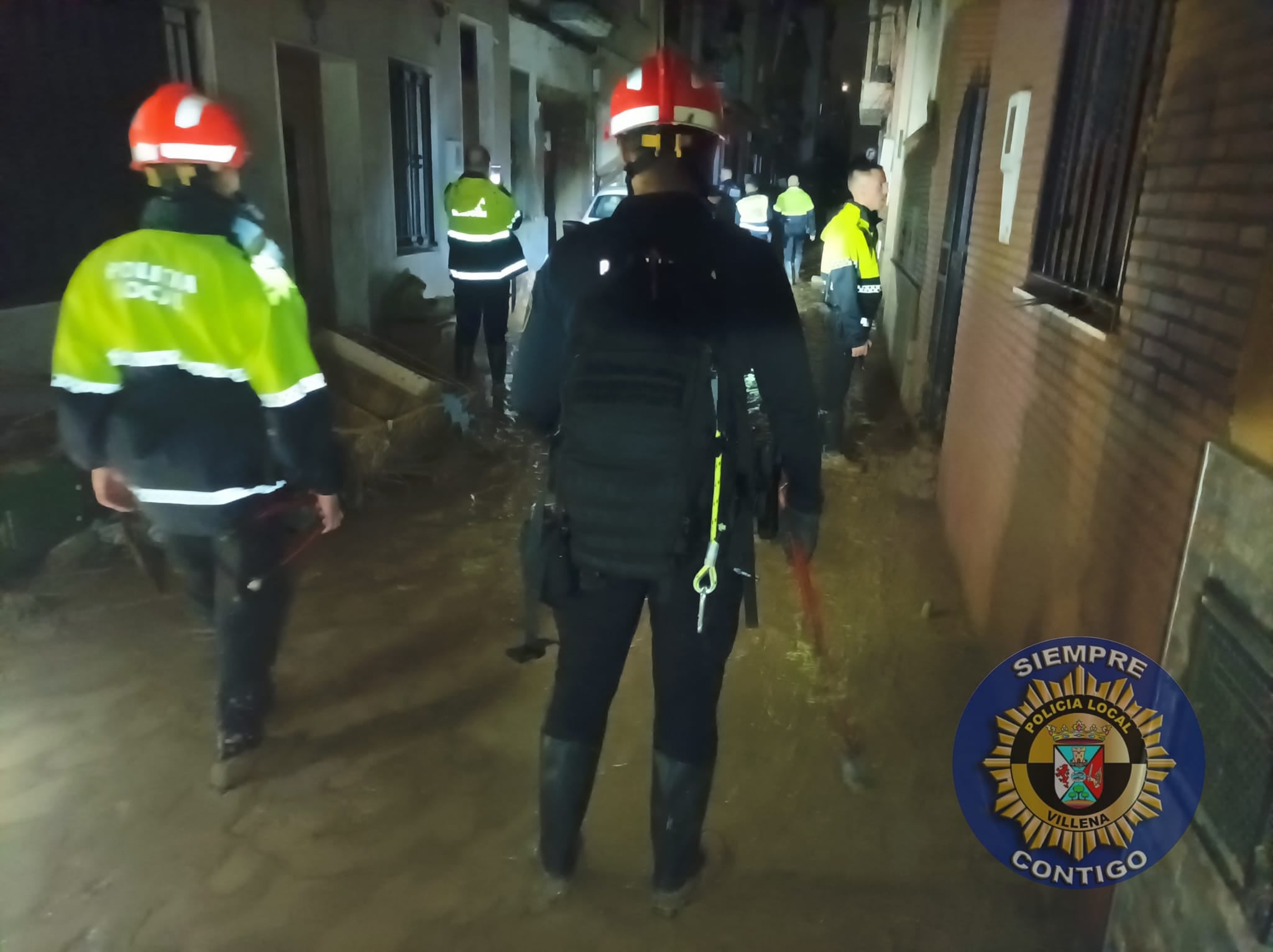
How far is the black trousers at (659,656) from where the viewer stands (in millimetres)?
2008

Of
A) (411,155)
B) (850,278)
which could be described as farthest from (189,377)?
(411,155)

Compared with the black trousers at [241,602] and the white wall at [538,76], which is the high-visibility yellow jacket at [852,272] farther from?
the white wall at [538,76]

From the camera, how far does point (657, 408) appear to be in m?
1.80

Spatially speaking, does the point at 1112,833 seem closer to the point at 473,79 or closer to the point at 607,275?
the point at 607,275

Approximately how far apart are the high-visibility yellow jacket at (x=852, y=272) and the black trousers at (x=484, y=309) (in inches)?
105

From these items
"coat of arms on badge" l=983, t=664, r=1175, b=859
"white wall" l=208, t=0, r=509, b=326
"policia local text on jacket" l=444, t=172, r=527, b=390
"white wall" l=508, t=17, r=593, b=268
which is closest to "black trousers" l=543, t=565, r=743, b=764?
"coat of arms on badge" l=983, t=664, r=1175, b=859

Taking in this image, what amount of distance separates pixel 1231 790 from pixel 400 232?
9.04 m

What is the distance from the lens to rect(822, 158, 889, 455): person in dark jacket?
532 cm

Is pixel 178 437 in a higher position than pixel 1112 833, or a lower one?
higher

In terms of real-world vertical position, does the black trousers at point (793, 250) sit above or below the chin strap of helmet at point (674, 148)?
below

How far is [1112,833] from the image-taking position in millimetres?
2160

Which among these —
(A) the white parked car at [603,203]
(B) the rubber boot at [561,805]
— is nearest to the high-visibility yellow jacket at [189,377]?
(B) the rubber boot at [561,805]

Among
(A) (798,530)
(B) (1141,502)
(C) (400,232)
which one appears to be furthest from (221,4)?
(B) (1141,502)

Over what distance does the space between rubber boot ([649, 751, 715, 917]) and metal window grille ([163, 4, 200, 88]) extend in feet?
17.8
